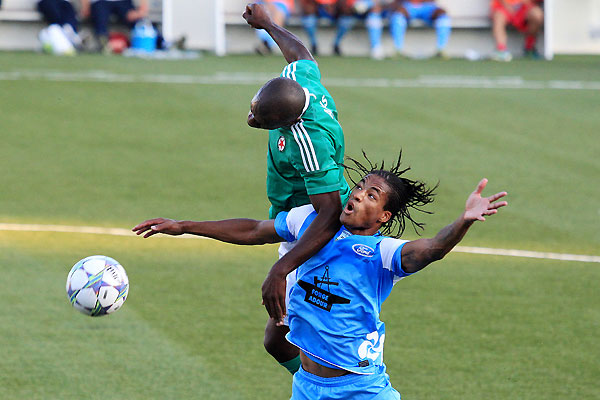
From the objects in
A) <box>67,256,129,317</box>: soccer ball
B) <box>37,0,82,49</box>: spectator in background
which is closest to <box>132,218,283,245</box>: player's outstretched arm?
<box>67,256,129,317</box>: soccer ball

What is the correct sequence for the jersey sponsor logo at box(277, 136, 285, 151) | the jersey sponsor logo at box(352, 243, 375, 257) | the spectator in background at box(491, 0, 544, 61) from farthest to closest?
the spectator in background at box(491, 0, 544, 61) < the jersey sponsor logo at box(277, 136, 285, 151) < the jersey sponsor logo at box(352, 243, 375, 257)

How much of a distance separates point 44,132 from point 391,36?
11635 mm

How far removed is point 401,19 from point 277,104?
19291 millimetres

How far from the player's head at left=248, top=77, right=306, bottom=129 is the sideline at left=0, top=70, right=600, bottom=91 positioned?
13258 millimetres

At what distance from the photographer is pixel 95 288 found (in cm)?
589

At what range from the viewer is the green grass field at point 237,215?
6.89 meters

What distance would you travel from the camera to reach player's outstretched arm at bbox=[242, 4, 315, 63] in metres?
5.96

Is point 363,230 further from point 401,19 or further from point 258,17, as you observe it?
point 401,19

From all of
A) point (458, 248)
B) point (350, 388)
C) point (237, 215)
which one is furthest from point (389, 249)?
point (237, 215)

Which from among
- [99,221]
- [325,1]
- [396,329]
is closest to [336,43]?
[325,1]

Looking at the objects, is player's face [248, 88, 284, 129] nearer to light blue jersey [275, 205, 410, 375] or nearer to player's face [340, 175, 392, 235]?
player's face [340, 175, 392, 235]

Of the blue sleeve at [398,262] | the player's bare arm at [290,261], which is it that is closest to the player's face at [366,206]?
the player's bare arm at [290,261]

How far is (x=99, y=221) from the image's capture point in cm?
1102

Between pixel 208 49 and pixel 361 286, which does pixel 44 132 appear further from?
pixel 361 286
